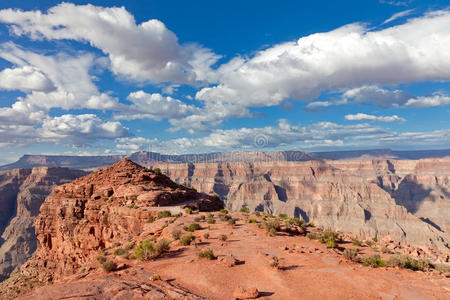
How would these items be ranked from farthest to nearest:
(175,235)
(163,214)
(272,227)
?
(163,214)
(272,227)
(175,235)

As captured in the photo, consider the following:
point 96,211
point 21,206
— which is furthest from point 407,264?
point 21,206

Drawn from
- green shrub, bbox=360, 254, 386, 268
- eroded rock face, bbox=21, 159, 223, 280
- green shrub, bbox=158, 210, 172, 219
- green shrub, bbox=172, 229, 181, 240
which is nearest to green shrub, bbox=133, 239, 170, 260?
green shrub, bbox=172, 229, 181, 240

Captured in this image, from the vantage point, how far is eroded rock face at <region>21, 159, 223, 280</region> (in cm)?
3095

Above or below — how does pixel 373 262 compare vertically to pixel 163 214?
below

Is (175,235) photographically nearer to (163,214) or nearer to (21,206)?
(163,214)

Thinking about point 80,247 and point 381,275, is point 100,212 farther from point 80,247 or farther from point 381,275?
point 381,275

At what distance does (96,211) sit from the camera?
1348 inches

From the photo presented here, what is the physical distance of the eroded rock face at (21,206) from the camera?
361 feet

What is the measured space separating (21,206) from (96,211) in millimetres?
142440

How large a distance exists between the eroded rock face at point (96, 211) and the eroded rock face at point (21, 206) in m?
73.6

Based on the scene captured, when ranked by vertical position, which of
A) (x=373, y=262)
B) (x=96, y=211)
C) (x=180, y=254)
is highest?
(x=180, y=254)

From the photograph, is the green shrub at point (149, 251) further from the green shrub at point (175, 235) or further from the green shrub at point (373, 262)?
the green shrub at point (373, 262)

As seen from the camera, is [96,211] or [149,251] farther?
[96,211]

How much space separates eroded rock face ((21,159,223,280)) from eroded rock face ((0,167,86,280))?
241ft
